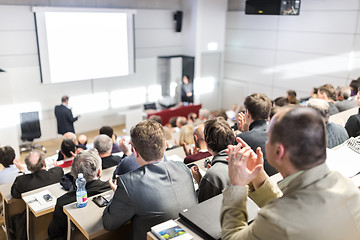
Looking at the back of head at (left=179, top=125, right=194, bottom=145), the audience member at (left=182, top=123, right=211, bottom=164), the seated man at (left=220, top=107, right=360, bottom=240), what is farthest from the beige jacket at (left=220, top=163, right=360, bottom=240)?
the back of head at (left=179, top=125, right=194, bottom=145)

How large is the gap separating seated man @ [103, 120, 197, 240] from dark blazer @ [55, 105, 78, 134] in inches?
217

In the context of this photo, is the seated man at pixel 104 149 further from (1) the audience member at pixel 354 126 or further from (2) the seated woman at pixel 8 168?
(1) the audience member at pixel 354 126

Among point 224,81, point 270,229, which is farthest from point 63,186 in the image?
point 224,81

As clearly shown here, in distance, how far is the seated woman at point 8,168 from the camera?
14.0 feet

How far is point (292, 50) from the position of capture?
8773 millimetres

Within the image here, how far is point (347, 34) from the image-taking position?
24.9 ft

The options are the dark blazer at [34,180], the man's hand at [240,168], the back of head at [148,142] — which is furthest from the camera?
the dark blazer at [34,180]

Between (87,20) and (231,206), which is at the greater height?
(87,20)

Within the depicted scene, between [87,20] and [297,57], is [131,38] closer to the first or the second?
[87,20]

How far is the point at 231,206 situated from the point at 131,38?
806 cm

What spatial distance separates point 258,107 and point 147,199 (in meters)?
1.75

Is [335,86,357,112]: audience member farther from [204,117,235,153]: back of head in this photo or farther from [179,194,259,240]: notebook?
[179,194,259,240]: notebook

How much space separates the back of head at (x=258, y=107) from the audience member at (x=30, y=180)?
2.32 m

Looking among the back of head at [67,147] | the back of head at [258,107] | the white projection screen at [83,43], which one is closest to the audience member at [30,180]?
the back of head at [67,147]
